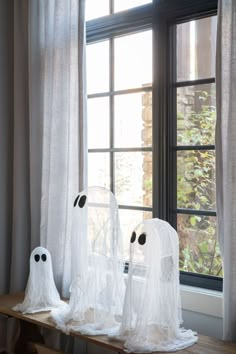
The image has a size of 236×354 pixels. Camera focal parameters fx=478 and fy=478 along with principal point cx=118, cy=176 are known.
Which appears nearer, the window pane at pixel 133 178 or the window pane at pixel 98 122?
the window pane at pixel 133 178

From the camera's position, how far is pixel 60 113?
2.81m

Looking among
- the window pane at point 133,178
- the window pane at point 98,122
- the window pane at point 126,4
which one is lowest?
the window pane at point 133,178

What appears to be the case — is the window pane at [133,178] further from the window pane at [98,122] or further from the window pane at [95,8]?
the window pane at [95,8]

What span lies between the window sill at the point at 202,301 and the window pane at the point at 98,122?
103 cm

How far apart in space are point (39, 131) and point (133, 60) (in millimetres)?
723

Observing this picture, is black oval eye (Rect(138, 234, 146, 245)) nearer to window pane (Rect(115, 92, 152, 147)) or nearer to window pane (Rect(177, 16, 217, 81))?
window pane (Rect(115, 92, 152, 147))

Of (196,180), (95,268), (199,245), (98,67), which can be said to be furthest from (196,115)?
(95,268)

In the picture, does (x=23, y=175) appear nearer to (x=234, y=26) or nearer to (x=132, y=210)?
(x=132, y=210)

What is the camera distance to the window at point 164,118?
2465mm

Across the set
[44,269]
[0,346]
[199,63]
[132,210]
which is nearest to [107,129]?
[132,210]

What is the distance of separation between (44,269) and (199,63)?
136cm

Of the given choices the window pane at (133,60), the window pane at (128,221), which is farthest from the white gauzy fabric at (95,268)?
the window pane at (133,60)

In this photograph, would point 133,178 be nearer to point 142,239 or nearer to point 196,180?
point 196,180

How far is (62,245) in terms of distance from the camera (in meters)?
2.82
